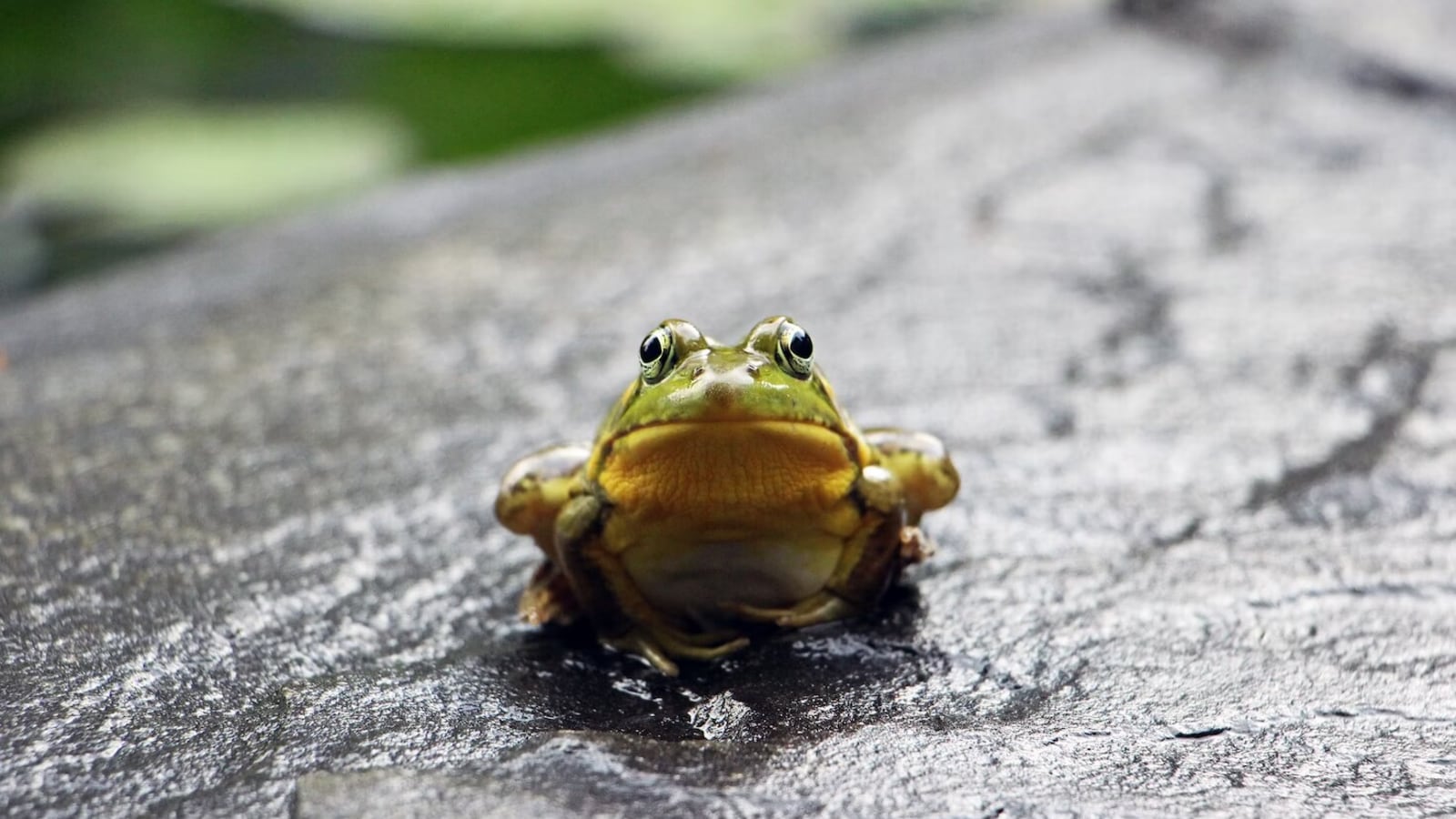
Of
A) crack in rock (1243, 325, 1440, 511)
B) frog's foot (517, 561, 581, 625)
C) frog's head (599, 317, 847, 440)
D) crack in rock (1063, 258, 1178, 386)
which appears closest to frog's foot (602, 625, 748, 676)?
frog's foot (517, 561, 581, 625)

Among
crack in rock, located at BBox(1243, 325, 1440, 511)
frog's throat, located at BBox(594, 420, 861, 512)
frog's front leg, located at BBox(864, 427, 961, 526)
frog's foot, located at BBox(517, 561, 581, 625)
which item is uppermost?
frog's throat, located at BBox(594, 420, 861, 512)

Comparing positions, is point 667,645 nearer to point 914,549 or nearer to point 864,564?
point 864,564

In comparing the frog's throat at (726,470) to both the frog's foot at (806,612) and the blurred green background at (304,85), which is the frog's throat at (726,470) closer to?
the frog's foot at (806,612)

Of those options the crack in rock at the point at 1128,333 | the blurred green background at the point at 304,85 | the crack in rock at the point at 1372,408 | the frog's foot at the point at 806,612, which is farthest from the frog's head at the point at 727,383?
the blurred green background at the point at 304,85

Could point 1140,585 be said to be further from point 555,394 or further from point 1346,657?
point 555,394

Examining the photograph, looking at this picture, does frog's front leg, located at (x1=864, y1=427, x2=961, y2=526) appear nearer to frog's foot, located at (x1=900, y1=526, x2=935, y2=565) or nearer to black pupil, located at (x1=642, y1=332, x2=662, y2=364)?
frog's foot, located at (x1=900, y1=526, x2=935, y2=565)

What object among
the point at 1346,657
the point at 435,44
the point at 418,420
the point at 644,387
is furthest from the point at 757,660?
the point at 435,44
